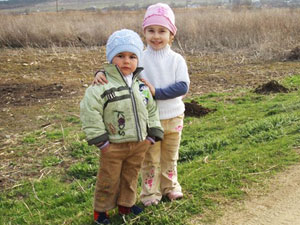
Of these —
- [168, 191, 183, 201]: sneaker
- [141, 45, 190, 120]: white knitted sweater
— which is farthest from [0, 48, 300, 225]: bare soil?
[141, 45, 190, 120]: white knitted sweater

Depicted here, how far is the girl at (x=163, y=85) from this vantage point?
384 centimetres

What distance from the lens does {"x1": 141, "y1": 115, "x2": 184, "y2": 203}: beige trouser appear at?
159 inches

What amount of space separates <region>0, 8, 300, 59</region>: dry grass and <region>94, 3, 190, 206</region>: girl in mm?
12290

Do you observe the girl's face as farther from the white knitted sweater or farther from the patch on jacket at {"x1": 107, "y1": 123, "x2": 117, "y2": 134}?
the patch on jacket at {"x1": 107, "y1": 123, "x2": 117, "y2": 134}

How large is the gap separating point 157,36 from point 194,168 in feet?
7.17

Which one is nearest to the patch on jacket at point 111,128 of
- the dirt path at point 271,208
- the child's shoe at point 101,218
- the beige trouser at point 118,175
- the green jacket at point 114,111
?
the green jacket at point 114,111

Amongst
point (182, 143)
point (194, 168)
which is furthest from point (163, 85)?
point (182, 143)

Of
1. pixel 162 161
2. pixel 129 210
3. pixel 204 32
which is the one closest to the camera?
pixel 129 210

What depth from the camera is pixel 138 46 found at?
11.9ft

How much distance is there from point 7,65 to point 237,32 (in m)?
9.66

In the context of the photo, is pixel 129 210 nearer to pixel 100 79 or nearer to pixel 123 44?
Answer: pixel 100 79

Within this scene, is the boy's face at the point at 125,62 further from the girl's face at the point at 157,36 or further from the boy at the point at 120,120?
the girl's face at the point at 157,36

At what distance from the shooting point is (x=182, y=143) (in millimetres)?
7223

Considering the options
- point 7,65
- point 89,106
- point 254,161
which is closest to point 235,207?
point 254,161
